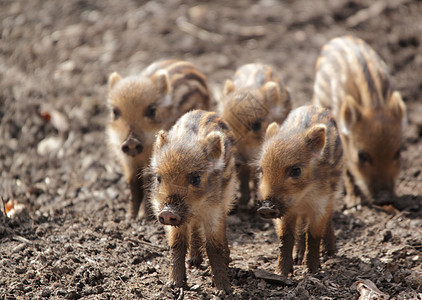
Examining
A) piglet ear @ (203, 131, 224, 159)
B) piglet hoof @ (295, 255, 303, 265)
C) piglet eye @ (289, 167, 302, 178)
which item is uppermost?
piglet ear @ (203, 131, 224, 159)

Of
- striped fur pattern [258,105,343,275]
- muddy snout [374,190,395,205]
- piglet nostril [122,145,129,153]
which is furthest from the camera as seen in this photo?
muddy snout [374,190,395,205]

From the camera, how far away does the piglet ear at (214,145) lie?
4.64 metres

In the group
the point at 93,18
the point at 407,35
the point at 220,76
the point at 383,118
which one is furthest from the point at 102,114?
the point at 407,35

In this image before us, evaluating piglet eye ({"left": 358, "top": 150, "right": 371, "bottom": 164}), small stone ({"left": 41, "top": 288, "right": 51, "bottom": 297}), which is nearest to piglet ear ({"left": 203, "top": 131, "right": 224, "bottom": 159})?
small stone ({"left": 41, "top": 288, "right": 51, "bottom": 297})

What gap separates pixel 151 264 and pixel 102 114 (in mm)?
3132

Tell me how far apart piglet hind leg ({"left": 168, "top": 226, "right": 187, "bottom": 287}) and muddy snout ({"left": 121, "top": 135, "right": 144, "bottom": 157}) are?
126 cm

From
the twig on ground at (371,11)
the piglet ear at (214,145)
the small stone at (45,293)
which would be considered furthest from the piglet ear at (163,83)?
the twig on ground at (371,11)

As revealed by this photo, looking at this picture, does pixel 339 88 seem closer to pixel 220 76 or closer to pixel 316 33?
pixel 220 76

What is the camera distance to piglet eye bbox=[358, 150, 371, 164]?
→ 21.9 feet

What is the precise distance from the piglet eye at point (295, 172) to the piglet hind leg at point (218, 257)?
64 centimetres

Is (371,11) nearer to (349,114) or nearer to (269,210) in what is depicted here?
(349,114)

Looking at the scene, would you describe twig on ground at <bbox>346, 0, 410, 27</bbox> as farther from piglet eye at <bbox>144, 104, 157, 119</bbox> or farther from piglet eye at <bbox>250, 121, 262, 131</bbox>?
piglet eye at <bbox>144, 104, 157, 119</bbox>

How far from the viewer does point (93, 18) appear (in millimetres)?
9742

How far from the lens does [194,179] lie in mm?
4516
